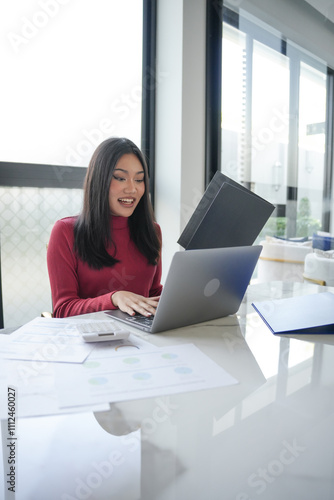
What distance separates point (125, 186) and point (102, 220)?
17 cm

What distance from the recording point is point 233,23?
3352 millimetres

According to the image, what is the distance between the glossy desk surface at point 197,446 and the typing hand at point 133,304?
42 cm

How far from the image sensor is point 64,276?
147cm

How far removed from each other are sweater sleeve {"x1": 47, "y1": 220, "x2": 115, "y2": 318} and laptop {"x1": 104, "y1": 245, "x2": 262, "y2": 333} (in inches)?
9.8

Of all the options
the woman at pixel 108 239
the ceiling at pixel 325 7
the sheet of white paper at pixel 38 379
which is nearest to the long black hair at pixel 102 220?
the woman at pixel 108 239

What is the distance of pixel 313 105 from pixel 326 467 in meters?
3.63

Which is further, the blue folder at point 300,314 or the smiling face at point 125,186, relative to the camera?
the smiling face at point 125,186

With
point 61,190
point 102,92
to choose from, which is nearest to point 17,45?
point 102,92

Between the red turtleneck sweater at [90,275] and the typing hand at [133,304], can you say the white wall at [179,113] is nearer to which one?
the red turtleneck sweater at [90,275]

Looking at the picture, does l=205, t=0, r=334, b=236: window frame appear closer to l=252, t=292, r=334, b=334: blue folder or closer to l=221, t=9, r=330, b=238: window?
l=221, t=9, r=330, b=238: window

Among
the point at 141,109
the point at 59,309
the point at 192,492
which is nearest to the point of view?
the point at 192,492

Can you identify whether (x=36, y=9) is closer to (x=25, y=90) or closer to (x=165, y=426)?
(x=25, y=90)

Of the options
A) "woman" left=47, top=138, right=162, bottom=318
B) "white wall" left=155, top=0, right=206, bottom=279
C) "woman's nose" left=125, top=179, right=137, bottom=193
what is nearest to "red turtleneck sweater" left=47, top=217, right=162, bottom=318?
"woman" left=47, top=138, right=162, bottom=318

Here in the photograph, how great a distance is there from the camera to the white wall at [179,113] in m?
2.95
